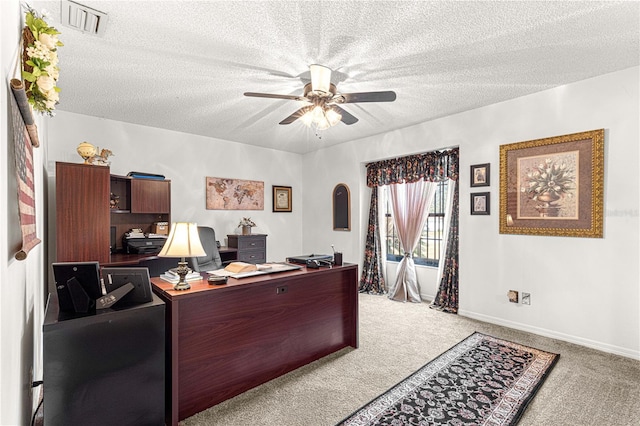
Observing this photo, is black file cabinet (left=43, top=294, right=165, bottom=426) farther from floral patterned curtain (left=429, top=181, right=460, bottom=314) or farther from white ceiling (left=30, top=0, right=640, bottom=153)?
floral patterned curtain (left=429, top=181, right=460, bottom=314)

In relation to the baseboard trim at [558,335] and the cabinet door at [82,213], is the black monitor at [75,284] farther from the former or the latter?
the baseboard trim at [558,335]

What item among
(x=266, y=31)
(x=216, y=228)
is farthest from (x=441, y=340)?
(x=216, y=228)

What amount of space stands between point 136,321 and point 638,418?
305 cm

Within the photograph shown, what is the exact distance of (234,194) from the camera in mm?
5168

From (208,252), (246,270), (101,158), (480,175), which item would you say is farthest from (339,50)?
(101,158)

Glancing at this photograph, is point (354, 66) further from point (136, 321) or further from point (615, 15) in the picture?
point (136, 321)

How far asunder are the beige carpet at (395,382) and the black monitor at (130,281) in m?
0.82

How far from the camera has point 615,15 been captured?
6.48 ft

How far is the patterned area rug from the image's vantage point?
1937mm

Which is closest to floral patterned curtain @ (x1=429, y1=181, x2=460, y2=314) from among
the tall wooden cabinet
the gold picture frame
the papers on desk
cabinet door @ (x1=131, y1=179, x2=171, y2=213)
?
the gold picture frame

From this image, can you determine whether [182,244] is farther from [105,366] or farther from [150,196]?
[150,196]

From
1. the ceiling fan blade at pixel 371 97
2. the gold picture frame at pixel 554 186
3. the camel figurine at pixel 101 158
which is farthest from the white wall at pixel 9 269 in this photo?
the gold picture frame at pixel 554 186

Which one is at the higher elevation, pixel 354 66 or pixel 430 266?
pixel 354 66

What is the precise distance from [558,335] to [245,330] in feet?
10.1
